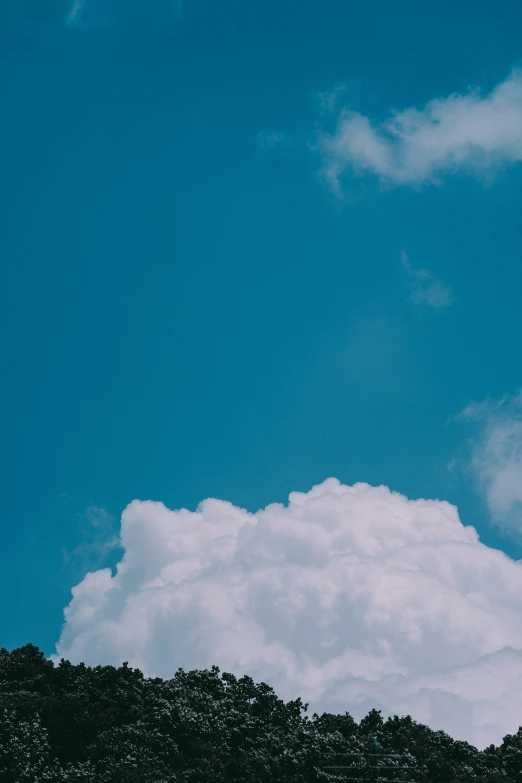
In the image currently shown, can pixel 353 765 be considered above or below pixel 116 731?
below

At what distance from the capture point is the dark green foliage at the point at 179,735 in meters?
52.8

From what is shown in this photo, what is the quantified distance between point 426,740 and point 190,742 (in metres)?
19.3

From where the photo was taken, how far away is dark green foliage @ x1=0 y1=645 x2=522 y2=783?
173 ft

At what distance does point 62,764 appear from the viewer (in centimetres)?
5506

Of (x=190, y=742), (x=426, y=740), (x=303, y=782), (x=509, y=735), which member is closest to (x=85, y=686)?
(x=190, y=742)

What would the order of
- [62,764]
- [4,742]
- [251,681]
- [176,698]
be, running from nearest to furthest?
[4,742] < [62,764] < [176,698] < [251,681]

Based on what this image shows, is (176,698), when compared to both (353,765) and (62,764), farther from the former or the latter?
(353,765)

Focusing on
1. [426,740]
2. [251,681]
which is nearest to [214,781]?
[251,681]

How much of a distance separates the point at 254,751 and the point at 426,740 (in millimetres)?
14738

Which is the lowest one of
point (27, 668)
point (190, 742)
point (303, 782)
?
point (303, 782)

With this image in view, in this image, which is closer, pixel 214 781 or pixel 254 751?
pixel 214 781

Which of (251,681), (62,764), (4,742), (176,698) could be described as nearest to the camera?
(4,742)

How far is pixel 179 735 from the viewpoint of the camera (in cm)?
5706

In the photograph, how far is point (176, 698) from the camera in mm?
60312
